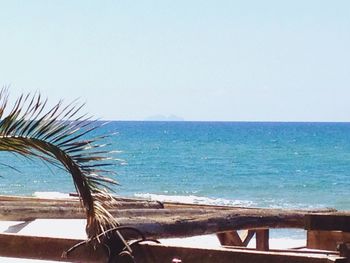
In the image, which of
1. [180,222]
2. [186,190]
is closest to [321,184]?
[186,190]

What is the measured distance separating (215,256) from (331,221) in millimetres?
867

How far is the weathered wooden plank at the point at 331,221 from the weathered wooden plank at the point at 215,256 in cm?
58

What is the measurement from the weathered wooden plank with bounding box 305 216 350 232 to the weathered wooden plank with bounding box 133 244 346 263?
1.92 ft

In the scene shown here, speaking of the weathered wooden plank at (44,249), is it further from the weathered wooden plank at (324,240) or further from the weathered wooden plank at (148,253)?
the weathered wooden plank at (324,240)

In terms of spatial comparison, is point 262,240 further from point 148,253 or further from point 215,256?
point 215,256

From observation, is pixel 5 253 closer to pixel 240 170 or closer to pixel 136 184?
pixel 136 184

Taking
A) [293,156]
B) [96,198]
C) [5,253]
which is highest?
[293,156]

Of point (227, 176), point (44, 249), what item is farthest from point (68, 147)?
point (227, 176)

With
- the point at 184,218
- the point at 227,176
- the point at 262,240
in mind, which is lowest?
the point at 262,240

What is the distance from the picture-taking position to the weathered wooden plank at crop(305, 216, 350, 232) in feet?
14.2

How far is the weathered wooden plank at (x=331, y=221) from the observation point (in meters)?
4.34

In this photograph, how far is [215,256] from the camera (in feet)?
12.3

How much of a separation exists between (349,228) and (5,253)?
1.78 m

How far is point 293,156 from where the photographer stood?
7938 centimetres
